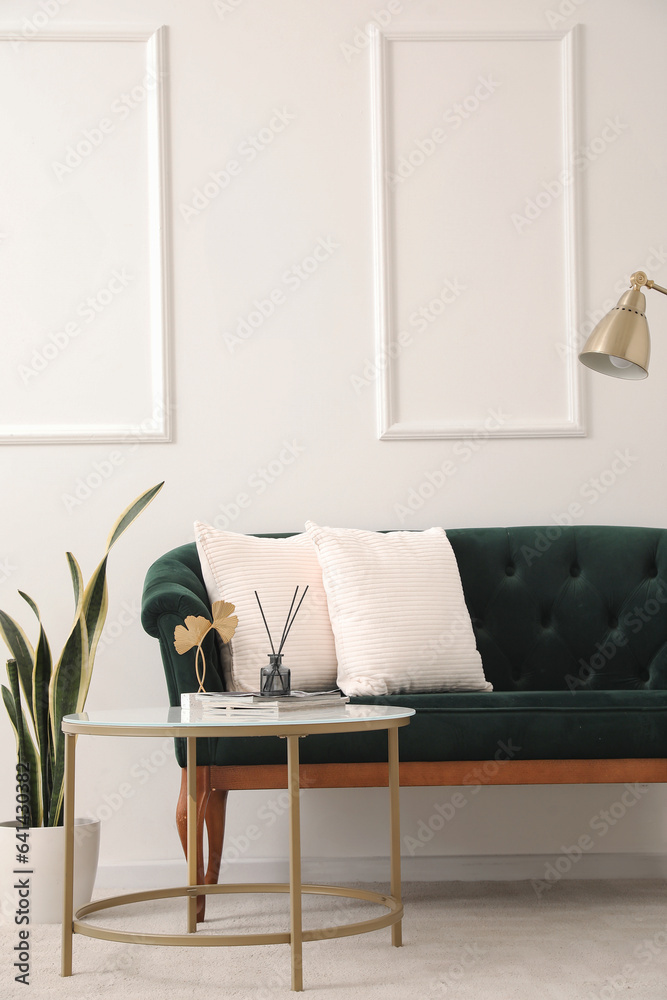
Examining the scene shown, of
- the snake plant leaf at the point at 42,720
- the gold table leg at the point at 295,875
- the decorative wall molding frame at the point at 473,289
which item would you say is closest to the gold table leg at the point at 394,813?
the gold table leg at the point at 295,875

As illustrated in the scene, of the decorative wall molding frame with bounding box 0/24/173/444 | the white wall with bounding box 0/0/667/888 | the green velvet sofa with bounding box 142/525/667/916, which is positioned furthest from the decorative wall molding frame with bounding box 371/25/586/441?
the green velvet sofa with bounding box 142/525/667/916

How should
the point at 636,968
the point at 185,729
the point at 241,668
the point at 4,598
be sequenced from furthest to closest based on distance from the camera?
the point at 4,598, the point at 241,668, the point at 636,968, the point at 185,729

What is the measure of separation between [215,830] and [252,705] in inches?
25.8

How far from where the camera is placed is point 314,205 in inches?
119

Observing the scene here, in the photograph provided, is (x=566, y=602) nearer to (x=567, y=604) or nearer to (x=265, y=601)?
(x=567, y=604)

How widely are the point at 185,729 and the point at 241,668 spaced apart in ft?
2.42

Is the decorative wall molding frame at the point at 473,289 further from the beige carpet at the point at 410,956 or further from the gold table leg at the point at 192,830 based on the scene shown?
the beige carpet at the point at 410,956

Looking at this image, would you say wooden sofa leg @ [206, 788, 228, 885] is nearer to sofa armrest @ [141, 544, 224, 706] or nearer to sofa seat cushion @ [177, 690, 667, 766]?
sofa seat cushion @ [177, 690, 667, 766]

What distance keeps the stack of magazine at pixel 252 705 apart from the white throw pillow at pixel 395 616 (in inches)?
19.3

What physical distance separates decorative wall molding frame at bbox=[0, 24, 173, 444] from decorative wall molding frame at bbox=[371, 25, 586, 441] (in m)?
0.65

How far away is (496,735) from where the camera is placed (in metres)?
2.21

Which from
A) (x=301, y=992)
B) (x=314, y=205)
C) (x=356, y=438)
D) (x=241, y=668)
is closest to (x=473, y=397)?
(x=356, y=438)

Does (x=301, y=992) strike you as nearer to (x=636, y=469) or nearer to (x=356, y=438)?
(x=356, y=438)

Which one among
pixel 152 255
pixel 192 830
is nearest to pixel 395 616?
pixel 192 830
